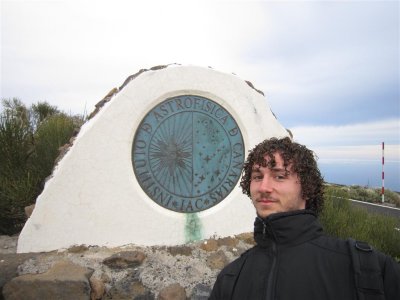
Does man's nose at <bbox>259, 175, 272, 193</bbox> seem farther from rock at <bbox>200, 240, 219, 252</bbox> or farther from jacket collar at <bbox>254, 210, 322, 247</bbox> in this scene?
rock at <bbox>200, 240, 219, 252</bbox>

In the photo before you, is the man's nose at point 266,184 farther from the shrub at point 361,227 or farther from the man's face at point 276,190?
the shrub at point 361,227

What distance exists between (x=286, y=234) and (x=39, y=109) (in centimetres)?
812

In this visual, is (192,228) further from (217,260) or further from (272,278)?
(272,278)

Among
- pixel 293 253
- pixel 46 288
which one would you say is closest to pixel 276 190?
pixel 293 253

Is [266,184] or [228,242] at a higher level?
[266,184]

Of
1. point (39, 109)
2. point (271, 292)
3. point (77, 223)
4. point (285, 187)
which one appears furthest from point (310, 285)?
point (39, 109)

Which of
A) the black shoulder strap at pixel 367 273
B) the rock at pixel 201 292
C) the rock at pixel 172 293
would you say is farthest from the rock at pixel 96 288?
the black shoulder strap at pixel 367 273

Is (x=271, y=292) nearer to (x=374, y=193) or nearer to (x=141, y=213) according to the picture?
(x=141, y=213)

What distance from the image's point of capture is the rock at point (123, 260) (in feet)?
9.95

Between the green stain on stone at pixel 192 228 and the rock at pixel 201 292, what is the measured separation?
1.40 feet

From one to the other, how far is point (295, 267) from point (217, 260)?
6.45 feet

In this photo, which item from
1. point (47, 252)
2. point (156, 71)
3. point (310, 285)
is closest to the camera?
point (310, 285)

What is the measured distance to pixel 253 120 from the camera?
351 cm

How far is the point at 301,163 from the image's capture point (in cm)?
168
